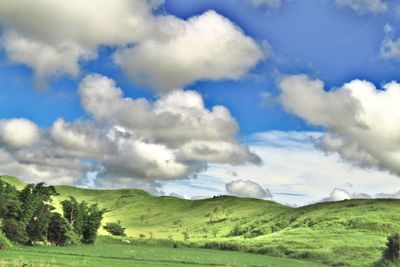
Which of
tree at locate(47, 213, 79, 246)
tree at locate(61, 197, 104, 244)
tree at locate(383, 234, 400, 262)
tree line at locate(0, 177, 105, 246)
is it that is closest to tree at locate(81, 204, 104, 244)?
tree at locate(61, 197, 104, 244)

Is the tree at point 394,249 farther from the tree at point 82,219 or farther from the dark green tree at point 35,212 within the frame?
the tree at point 82,219

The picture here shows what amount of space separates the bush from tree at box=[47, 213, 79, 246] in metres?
16.7

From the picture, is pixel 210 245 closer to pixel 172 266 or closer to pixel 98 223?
pixel 98 223

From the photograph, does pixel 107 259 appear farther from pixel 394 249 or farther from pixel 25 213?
pixel 25 213

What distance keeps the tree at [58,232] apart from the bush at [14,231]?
16681 millimetres

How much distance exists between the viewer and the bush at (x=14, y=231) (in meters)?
128

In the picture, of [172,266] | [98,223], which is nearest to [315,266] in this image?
[172,266]

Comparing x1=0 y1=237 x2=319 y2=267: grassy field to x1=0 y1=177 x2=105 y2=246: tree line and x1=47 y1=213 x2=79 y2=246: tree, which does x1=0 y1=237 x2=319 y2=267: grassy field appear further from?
x1=47 y1=213 x2=79 y2=246: tree

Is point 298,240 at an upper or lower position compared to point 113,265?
upper

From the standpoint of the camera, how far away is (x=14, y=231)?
129 meters

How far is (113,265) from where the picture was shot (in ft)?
238

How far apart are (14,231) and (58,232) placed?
22.0 meters

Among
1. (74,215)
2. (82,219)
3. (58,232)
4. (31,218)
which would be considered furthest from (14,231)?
(82,219)

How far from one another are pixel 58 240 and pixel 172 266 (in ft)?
269
